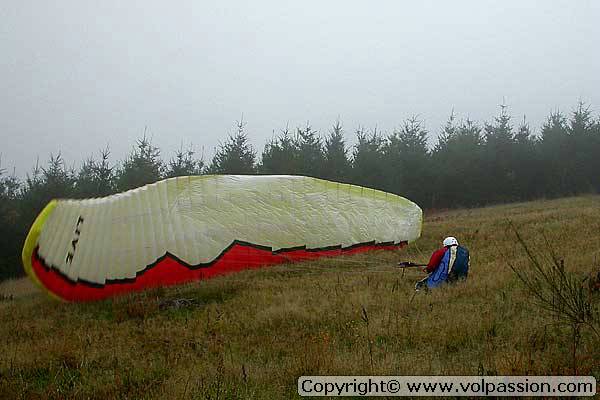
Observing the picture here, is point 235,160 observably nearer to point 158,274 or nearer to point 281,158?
point 281,158

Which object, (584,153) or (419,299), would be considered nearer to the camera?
(419,299)

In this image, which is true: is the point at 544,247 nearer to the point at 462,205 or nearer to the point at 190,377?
the point at 190,377

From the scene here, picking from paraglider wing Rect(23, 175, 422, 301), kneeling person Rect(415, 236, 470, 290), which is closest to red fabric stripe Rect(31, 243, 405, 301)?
paraglider wing Rect(23, 175, 422, 301)

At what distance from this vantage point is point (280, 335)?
228 inches

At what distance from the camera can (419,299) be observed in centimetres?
672

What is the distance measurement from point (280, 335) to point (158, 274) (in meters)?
4.06

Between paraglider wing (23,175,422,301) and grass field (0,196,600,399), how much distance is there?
1.88 feet

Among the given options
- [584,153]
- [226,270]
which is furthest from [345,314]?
[584,153]

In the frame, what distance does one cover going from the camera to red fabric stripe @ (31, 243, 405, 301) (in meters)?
8.84

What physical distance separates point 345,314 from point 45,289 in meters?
5.59

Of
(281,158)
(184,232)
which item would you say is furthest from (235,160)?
(184,232)

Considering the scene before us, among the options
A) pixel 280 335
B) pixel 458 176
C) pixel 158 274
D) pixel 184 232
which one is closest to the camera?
pixel 280 335

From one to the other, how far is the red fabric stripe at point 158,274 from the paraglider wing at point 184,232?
17 mm

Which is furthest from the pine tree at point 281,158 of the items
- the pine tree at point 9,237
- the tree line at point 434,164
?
the pine tree at point 9,237
